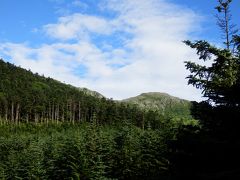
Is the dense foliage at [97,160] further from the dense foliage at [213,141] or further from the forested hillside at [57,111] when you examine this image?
the forested hillside at [57,111]

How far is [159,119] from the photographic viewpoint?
6781 inches

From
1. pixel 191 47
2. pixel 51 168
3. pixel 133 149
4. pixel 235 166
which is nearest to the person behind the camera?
pixel 235 166

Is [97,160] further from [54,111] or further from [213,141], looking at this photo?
[54,111]

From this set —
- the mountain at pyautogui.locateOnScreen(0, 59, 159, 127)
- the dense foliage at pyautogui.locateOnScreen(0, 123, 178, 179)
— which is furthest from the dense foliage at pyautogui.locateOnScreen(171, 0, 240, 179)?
the mountain at pyautogui.locateOnScreen(0, 59, 159, 127)

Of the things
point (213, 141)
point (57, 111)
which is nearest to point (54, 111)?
point (57, 111)

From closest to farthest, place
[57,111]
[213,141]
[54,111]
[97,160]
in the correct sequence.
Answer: [213,141], [97,160], [57,111], [54,111]

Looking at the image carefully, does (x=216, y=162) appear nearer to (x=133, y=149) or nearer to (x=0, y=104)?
(x=133, y=149)

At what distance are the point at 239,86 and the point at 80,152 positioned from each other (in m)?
23.3

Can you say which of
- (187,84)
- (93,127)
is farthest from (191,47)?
(93,127)

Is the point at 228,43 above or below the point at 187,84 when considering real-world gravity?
above

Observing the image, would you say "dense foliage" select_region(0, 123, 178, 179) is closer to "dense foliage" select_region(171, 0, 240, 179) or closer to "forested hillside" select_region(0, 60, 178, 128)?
"dense foliage" select_region(171, 0, 240, 179)

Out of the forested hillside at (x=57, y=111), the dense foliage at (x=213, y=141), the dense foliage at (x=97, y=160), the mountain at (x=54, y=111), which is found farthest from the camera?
the forested hillside at (x=57, y=111)

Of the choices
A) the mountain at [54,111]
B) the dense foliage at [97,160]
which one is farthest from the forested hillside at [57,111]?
the dense foliage at [97,160]

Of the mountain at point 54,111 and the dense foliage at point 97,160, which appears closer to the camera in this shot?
the dense foliage at point 97,160
